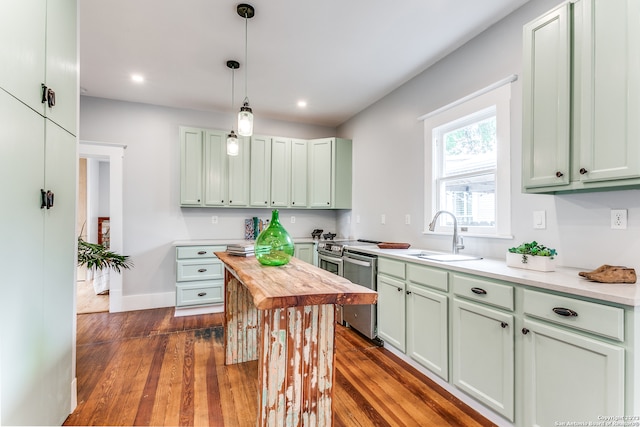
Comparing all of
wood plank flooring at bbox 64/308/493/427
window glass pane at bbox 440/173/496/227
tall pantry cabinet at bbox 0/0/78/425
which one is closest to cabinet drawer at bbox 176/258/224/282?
wood plank flooring at bbox 64/308/493/427

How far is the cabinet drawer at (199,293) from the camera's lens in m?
3.80

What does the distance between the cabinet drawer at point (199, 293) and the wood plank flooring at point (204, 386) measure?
618 millimetres

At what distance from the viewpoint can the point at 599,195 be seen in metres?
1.78

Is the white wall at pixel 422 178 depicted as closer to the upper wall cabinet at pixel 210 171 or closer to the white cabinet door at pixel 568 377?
the white cabinet door at pixel 568 377

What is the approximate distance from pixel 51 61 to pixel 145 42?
1.31 metres

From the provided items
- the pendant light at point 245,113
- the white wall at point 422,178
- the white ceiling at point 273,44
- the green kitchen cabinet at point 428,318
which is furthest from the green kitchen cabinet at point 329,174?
the pendant light at point 245,113

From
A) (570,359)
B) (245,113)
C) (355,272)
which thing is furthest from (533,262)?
(245,113)

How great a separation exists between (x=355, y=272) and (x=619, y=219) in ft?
6.94

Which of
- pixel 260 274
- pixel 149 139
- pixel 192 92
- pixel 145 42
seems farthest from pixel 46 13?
pixel 149 139

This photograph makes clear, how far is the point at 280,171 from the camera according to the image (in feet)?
14.8

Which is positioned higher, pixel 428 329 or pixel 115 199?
pixel 115 199

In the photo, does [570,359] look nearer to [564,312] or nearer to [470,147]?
[564,312]

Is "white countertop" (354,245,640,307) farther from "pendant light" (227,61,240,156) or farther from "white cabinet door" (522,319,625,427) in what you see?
"pendant light" (227,61,240,156)

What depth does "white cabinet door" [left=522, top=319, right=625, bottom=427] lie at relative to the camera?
4.15 feet
